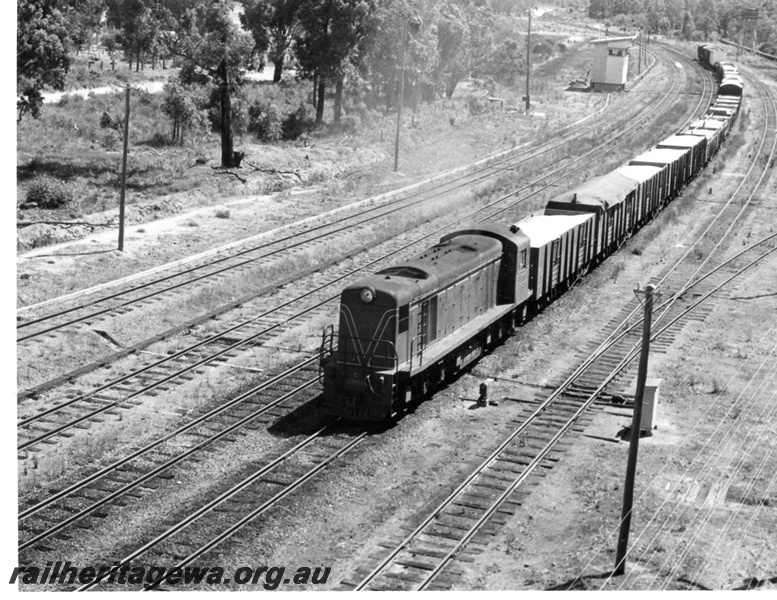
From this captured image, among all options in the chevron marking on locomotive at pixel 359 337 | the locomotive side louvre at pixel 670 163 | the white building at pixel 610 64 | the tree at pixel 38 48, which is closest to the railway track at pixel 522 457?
the chevron marking on locomotive at pixel 359 337

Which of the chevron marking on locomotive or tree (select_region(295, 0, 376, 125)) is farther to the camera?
tree (select_region(295, 0, 376, 125))

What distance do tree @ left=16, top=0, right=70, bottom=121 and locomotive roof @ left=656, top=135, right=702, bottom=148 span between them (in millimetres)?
34773

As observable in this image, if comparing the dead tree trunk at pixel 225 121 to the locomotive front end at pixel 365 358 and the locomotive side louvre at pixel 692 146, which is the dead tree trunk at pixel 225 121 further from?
the locomotive front end at pixel 365 358

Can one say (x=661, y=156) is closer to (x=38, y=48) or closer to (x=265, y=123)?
(x=265, y=123)

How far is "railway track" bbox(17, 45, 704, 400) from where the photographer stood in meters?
32.5

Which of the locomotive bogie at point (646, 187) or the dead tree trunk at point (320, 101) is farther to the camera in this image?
the dead tree trunk at point (320, 101)

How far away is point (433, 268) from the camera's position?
27.3m

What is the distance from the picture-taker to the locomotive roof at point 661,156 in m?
55.9

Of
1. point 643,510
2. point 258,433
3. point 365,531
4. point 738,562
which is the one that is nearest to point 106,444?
point 258,433

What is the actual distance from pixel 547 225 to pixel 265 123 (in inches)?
1455

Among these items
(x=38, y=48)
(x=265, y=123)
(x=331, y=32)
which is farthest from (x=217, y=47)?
(x=331, y=32)

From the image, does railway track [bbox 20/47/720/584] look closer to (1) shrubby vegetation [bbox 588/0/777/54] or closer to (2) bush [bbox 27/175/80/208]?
(2) bush [bbox 27/175/80/208]

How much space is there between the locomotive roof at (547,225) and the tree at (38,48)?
84.1 ft

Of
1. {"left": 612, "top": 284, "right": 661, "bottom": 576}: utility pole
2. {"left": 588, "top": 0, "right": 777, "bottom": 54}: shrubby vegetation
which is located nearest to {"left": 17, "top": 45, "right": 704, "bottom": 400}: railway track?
{"left": 612, "top": 284, "right": 661, "bottom": 576}: utility pole
